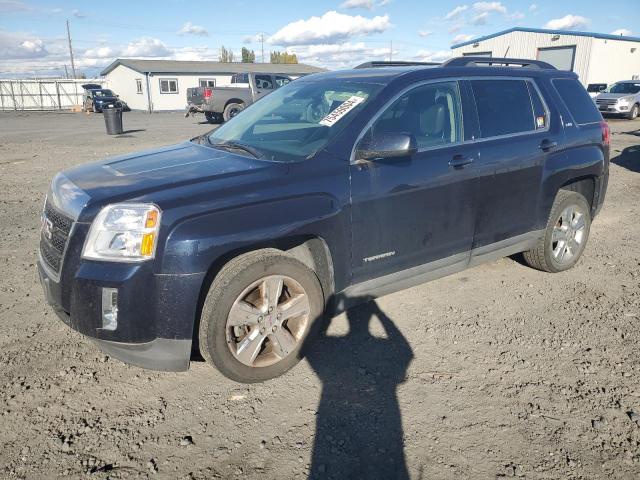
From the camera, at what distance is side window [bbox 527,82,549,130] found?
4.35m

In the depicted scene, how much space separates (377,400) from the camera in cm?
296

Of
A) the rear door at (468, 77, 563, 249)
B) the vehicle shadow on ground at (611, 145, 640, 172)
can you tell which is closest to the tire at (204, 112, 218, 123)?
the vehicle shadow on ground at (611, 145, 640, 172)

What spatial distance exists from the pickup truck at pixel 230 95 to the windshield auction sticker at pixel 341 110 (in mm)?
17226

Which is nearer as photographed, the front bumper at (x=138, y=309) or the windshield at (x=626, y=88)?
the front bumper at (x=138, y=309)

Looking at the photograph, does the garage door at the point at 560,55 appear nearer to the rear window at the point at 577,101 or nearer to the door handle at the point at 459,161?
the rear window at the point at 577,101

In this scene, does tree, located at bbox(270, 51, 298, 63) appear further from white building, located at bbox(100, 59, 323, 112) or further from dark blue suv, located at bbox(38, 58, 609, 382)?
dark blue suv, located at bbox(38, 58, 609, 382)

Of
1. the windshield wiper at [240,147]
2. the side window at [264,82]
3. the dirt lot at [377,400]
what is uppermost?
the side window at [264,82]

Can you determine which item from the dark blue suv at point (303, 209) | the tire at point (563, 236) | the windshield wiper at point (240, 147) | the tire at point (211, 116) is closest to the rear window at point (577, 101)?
the dark blue suv at point (303, 209)

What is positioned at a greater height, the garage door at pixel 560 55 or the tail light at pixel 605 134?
the garage door at pixel 560 55

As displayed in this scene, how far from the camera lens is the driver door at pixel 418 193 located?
3.29m

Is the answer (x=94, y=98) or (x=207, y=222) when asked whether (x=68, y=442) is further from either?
(x=94, y=98)

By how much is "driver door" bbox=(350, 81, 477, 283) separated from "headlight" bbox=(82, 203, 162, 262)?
1.26 m

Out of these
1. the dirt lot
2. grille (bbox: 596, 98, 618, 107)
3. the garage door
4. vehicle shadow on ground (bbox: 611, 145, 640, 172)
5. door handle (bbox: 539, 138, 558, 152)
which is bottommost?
the dirt lot

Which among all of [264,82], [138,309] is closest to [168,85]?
[264,82]
